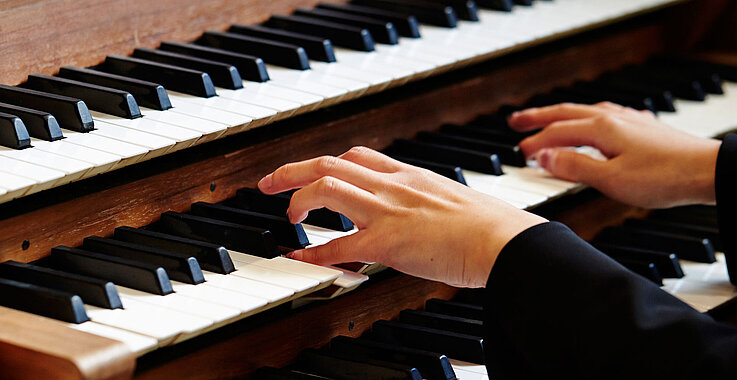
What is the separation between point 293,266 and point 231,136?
0.30m

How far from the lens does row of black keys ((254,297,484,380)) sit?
1.34 meters

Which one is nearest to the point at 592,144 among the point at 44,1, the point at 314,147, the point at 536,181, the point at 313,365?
the point at 536,181

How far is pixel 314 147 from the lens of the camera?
63.8 inches

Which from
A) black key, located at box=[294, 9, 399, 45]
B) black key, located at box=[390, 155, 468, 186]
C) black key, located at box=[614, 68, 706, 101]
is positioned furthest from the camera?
black key, located at box=[614, 68, 706, 101]

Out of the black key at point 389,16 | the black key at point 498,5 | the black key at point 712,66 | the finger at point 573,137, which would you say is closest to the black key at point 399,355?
the finger at point 573,137

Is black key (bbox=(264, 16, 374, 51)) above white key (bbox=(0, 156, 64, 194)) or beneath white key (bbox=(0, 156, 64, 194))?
above

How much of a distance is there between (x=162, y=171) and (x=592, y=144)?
2.52 feet

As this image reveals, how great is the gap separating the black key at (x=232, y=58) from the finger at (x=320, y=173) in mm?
314

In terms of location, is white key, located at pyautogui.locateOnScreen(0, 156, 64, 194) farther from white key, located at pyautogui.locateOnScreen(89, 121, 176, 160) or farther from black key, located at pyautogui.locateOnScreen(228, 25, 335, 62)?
black key, located at pyautogui.locateOnScreen(228, 25, 335, 62)

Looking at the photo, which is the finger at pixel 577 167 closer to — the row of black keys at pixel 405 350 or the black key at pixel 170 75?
the row of black keys at pixel 405 350

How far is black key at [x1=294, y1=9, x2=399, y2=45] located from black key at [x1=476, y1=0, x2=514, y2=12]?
13.5 inches

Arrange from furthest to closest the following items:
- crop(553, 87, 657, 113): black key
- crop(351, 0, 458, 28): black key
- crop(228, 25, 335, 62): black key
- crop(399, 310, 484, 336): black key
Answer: crop(553, 87, 657, 113): black key
crop(351, 0, 458, 28): black key
crop(228, 25, 335, 62): black key
crop(399, 310, 484, 336): black key

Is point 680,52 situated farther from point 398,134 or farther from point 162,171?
point 162,171

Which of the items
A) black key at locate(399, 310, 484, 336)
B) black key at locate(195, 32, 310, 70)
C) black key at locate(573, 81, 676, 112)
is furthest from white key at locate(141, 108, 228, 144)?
black key at locate(573, 81, 676, 112)
